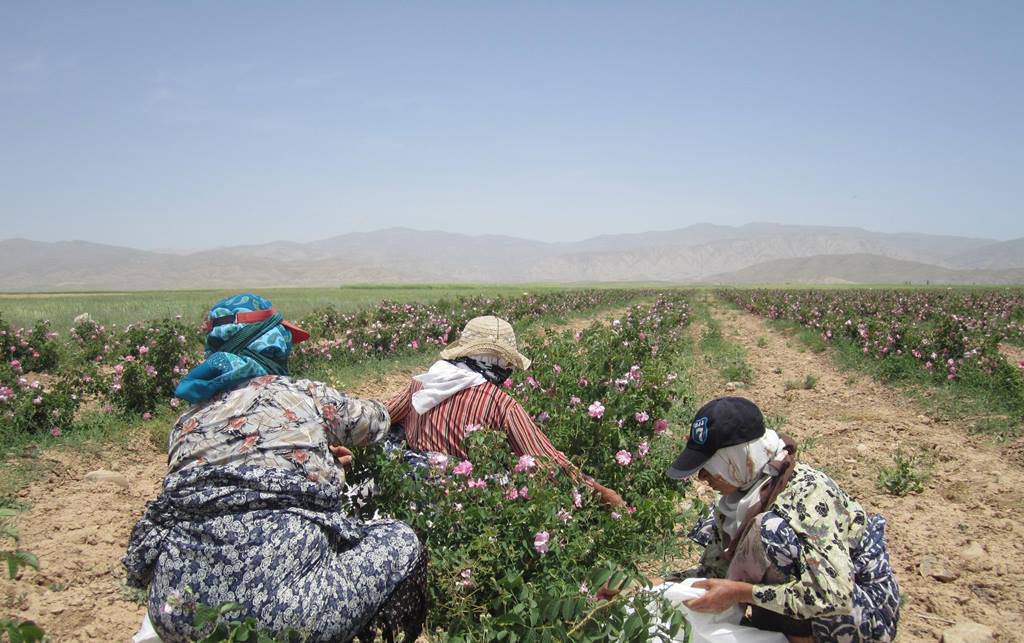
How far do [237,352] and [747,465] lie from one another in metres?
1.98

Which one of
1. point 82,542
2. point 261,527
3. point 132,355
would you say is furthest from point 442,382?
point 132,355

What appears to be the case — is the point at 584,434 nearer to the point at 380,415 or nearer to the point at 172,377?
the point at 380,415

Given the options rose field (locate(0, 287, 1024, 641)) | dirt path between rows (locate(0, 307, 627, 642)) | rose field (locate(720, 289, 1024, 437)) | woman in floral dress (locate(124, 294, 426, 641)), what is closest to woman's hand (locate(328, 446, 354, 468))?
rose field (locate(0, 287, 1024, 641))

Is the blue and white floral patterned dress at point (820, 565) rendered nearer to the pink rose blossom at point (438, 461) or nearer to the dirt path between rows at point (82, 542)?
the pink rose blossom at point (438, 461)

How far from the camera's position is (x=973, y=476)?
5.09 meters

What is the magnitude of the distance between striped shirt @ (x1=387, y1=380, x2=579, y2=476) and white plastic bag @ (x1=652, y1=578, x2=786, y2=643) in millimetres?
792

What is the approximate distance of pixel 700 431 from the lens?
236 centimetres

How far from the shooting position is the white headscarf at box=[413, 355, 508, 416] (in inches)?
114

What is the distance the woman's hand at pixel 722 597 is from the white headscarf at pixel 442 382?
1285mm

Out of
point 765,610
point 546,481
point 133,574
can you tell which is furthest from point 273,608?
point 765,610

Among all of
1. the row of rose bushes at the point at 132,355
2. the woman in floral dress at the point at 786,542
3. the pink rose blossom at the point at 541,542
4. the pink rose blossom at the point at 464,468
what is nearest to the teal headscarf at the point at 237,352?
the pink rose blossom at the point at 464,468

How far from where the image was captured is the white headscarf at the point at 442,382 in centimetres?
290

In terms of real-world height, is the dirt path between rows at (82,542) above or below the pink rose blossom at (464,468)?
below

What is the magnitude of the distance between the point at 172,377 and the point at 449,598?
5.59 meters
